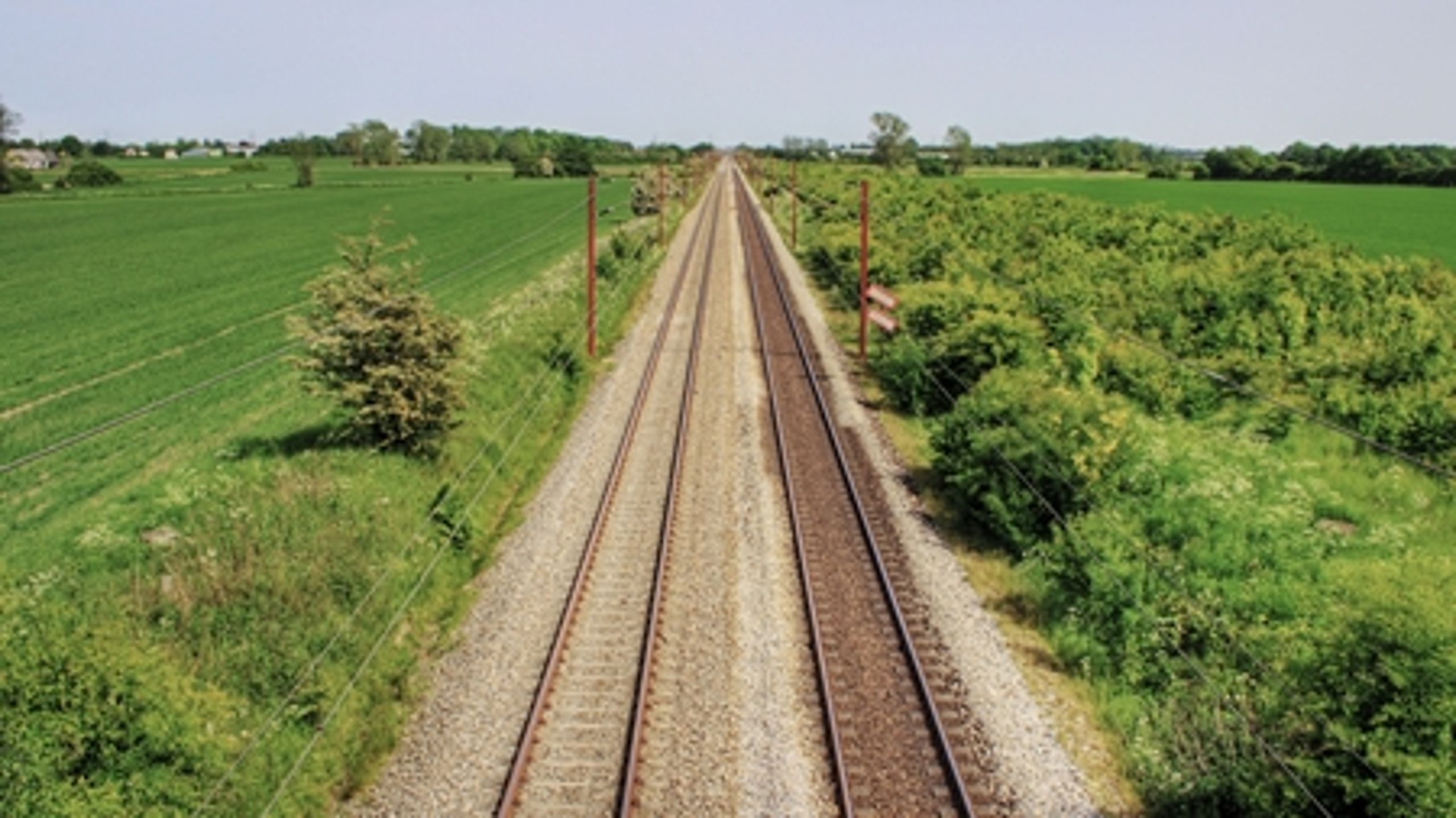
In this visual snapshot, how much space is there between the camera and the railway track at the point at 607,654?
10117mm

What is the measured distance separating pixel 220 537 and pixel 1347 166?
130m

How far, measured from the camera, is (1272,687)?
10.9 meters

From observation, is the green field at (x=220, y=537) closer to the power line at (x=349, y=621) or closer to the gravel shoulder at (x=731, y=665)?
the power line at (x=349, y=621)

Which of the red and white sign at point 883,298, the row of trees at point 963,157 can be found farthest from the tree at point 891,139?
the red and white sign at point 883,298

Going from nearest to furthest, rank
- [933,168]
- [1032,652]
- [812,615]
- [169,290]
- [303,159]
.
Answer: [1032,652] < [812,615] < [169,290] < [303,159] < [933,168]

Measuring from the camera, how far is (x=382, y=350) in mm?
17906

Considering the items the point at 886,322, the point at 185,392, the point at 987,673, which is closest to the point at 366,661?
the point at 185,392

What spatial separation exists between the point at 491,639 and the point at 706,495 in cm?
618

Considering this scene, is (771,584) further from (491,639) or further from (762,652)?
(491,639)

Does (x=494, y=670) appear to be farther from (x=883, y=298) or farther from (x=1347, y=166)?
(x=1347, y=166)

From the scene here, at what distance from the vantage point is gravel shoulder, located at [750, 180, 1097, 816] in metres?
10.2

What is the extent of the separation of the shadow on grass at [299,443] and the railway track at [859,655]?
8.59 metres

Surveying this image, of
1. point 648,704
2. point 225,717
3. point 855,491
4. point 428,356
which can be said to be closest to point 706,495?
point 855,491

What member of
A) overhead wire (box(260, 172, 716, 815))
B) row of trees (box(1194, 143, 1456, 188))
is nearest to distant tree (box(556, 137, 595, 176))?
row of trees (box(1194, 143, 1456, 188))
